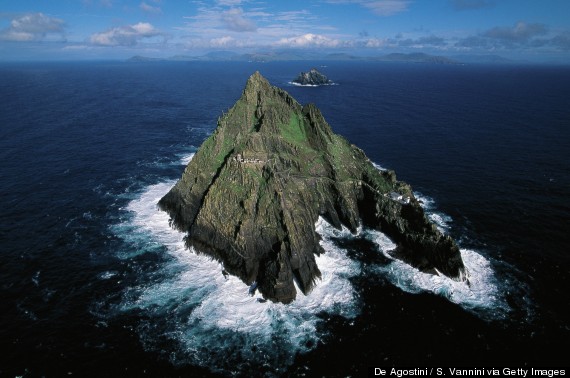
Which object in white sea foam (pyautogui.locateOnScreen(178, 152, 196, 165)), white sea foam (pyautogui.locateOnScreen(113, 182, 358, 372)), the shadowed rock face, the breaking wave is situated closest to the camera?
the breaking wave

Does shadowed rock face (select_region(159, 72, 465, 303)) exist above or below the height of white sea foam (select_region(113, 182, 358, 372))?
above

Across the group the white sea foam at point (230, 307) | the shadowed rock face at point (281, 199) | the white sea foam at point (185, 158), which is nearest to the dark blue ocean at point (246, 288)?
the white sea foam at point (230, 307)

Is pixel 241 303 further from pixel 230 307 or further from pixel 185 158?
pixel 185 158

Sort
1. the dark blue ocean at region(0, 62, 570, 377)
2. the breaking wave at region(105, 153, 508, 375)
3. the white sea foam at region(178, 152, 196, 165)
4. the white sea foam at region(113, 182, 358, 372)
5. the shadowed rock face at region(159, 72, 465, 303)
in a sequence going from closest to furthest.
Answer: the dark blue ocean at region(0, 62, 570, 377) → the breaking wave at region(105, 153, 508, 375) → the white sea foam at region(113, 182, 358, 372) → the shadowed rock face at region(159, 72, 465, 303) → the white sea foam at region(178, 152, 196, 165)

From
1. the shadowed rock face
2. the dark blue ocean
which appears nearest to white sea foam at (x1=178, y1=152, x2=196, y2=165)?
the dark blue ocean

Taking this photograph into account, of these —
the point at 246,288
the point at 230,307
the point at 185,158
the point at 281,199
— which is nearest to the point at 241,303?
the point at 230,307

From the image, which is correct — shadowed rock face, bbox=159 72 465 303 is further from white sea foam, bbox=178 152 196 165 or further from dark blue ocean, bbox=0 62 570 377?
white sea foam, bbox=178 152 196 165

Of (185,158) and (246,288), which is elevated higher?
(185,158)

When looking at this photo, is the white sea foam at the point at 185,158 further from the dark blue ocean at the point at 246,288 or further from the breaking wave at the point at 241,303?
the breaking wave at the point at 241,303

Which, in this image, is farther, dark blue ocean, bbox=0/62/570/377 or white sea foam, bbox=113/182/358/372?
white sea foam, bbox=113/182/358/372
